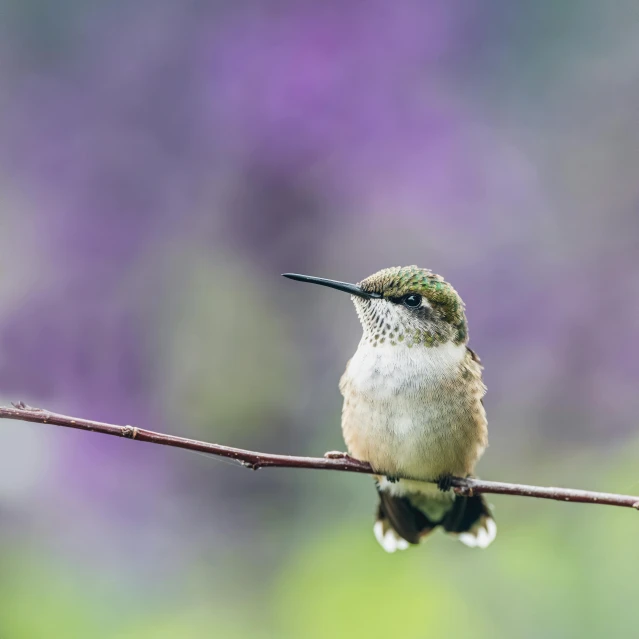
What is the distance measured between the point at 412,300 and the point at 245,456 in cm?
26

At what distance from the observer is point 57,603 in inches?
54.9

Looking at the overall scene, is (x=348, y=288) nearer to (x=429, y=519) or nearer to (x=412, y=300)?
(x=412, y=300)

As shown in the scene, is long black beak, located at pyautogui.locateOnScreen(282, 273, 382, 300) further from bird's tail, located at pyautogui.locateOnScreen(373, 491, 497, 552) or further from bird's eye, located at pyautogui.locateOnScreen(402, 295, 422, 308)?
bird's tail, located at pyautogui.locateOnScreen(373, 491, 497, 552)

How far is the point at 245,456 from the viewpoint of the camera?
646mm

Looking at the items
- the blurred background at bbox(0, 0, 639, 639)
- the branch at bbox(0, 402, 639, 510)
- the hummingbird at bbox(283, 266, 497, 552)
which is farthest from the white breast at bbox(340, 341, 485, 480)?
the blurred background at bbox(0, 0, 639, 639)

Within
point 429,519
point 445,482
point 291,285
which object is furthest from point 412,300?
point 291,285

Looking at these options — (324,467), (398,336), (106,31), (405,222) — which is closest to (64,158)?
(106,31)

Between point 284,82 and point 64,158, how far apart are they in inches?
22.2

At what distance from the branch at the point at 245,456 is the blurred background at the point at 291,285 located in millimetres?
630

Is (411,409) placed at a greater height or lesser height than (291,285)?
lesser

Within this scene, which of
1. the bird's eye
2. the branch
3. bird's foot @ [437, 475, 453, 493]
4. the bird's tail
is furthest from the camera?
the bird's tail

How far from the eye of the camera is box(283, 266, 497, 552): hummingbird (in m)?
0.80

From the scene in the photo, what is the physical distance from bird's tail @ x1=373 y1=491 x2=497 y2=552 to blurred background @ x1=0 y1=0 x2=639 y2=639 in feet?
0.76

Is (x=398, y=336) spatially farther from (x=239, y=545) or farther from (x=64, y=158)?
(x=64, y=158)
